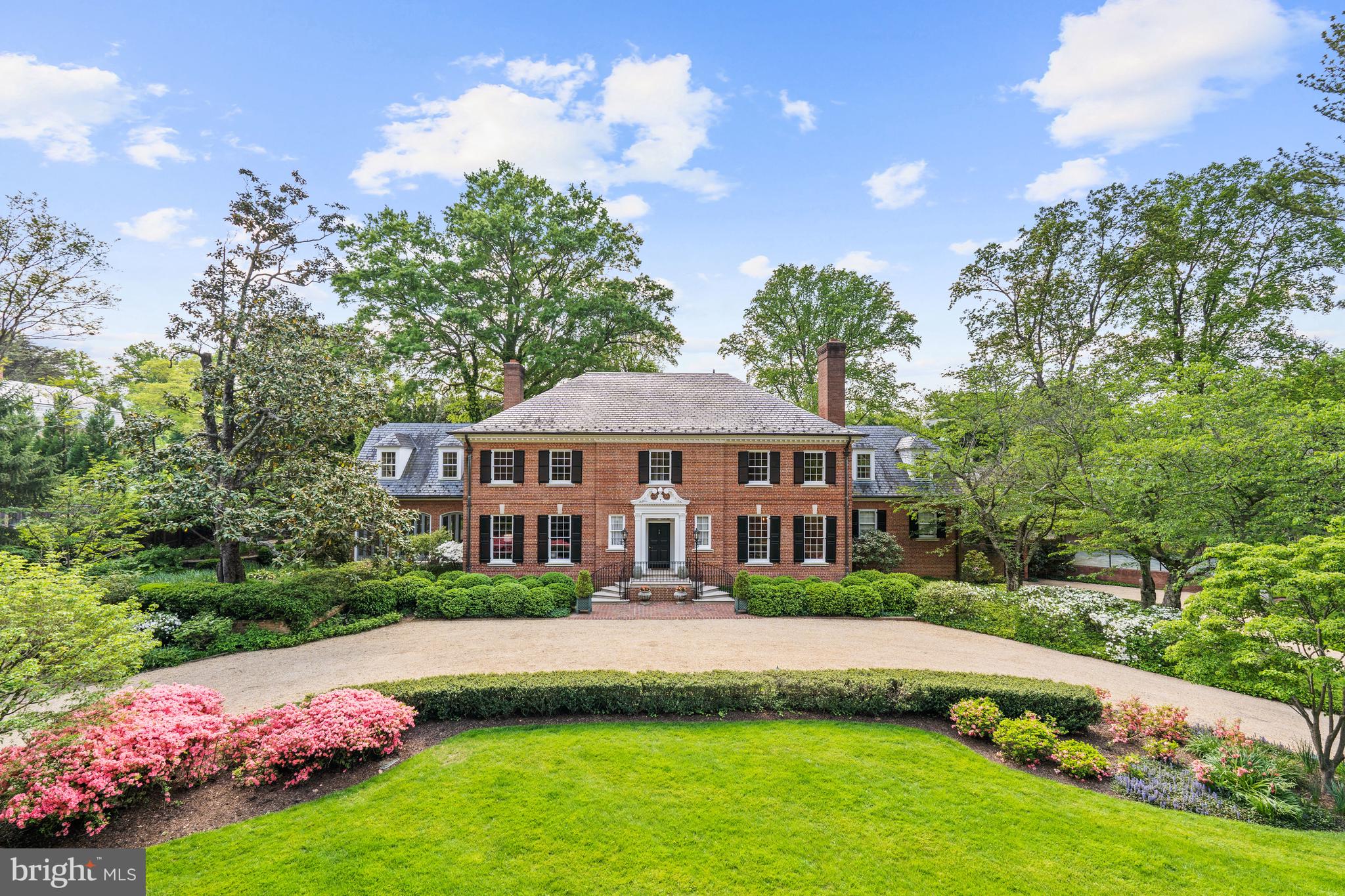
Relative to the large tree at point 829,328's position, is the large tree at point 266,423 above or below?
below

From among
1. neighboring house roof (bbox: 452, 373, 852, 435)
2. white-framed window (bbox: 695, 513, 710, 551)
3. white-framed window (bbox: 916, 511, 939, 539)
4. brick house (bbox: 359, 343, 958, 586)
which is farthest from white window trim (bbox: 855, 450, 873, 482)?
white-framed window (bbox: 695, 513, 710, 551)

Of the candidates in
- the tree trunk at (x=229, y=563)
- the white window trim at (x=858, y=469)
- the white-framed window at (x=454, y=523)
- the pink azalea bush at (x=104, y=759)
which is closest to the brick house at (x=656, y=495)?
the white window trim at (x=858, y=469)

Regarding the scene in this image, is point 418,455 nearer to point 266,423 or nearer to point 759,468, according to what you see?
Result: point 266,423

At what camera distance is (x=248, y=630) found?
13.2 meters

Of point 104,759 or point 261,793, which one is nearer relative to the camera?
point 104,759

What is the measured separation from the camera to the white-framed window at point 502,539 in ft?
66.4

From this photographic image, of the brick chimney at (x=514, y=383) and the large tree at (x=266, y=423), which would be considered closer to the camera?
the large tree at (x=266, y=423)

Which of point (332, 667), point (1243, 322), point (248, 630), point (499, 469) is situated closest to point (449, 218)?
point (499, 469)

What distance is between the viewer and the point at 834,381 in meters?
21.9

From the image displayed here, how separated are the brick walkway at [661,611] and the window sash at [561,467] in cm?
502

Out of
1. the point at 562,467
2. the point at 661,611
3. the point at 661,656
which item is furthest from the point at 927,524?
the point at 661,656

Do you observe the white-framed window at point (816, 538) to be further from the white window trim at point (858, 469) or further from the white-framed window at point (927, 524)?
the white-framed window at point (927, 524)

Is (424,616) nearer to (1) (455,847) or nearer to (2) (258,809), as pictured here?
(2) (258,809)

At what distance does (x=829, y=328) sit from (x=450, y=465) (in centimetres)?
2367
